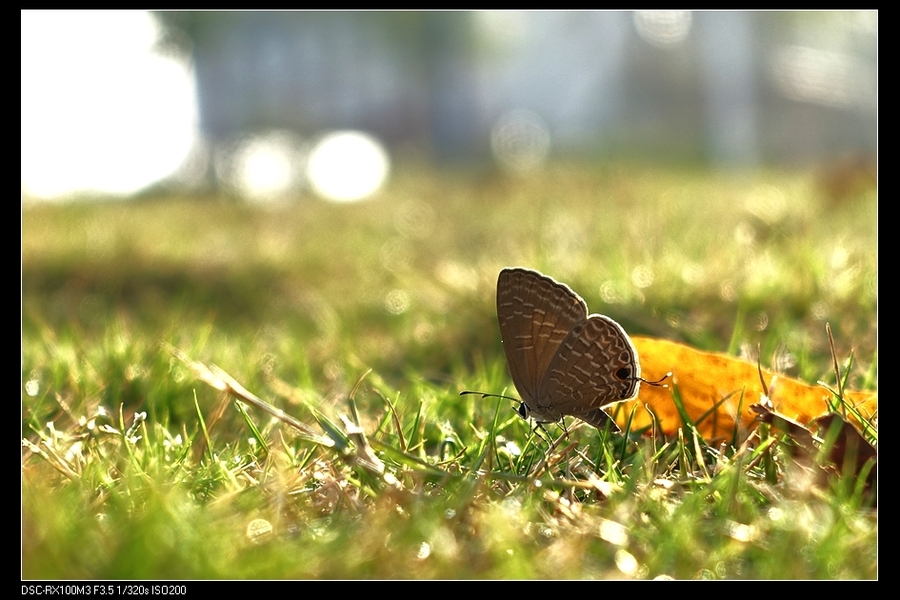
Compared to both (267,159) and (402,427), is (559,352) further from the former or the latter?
(267,159)

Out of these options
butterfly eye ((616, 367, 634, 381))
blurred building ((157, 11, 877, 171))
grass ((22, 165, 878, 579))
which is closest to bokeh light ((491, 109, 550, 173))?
blurred building ((157, 11, 877, 171))

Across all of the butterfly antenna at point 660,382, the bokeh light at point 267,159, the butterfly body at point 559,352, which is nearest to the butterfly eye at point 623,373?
the butterfly body at point 559,352

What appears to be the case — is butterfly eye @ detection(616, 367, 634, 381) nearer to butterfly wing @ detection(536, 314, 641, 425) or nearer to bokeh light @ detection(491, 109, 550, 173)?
butterfly wing @ detection(536, 314, 641, 425)

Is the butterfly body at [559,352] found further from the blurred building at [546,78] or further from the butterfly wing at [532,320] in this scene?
the blurred building at [546,78]

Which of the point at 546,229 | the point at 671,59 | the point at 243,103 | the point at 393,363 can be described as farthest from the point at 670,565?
the point at 671,59

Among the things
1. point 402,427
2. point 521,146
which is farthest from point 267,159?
point 402,427
